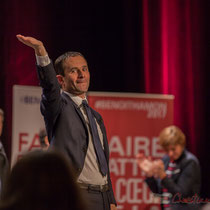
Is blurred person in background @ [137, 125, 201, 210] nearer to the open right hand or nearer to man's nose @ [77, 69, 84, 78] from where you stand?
man's nose @ [77, 69, 84, 78]

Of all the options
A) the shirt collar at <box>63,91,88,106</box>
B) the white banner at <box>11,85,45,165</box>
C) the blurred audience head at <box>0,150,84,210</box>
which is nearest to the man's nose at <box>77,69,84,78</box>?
the shirt collar at <box>63,91,88,106</box>

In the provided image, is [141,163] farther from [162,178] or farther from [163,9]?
[163,9]

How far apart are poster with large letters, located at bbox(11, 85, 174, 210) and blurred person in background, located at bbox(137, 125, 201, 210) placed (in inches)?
8.4

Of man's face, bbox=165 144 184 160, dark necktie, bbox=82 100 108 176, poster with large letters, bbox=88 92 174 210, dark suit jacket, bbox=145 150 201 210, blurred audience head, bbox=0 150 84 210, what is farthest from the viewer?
poster with large letters, bbox=88 92 174 210

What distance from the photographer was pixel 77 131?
2.24 m

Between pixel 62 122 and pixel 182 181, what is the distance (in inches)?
97.5

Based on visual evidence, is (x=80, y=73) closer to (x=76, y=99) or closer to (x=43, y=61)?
(x=76, y=99)

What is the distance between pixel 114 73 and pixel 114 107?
38.4 inches

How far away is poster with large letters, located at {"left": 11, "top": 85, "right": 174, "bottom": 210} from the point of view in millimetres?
4680

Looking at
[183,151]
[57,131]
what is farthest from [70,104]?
[183,151]

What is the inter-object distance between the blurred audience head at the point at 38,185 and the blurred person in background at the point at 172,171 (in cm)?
344

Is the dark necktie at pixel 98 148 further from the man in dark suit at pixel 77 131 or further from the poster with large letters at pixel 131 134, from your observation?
the poster with large letters at pixel 131 134

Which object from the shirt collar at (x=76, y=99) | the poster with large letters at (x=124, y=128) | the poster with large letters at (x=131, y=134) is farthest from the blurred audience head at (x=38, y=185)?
the poster with large letters at (x=131, y=134)

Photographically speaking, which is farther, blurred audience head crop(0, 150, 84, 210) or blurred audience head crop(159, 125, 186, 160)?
blurred audience head crop(159, 125, 186, 160)
